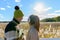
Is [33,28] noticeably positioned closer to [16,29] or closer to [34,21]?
[34,21]

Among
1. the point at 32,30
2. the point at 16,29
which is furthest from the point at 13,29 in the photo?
the point at 32,30

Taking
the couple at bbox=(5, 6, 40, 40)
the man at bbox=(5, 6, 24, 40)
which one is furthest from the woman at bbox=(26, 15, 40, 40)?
the man at bbox=(5, 6, 24, 40)

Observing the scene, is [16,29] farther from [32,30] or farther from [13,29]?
[32,30]

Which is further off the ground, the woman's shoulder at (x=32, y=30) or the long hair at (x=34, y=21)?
the long hair at (x=34, y=21)

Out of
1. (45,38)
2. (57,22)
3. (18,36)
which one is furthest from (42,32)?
(18,36)

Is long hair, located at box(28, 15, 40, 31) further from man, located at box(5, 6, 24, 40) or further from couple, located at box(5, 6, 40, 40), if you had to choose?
man, located at box(5, 6, 24, 40)

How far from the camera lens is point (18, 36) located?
2.01 metres

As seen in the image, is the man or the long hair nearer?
the long hair

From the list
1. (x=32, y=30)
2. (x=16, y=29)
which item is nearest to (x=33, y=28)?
(x=32, y=30)

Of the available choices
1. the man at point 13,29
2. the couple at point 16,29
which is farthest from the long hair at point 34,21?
the man at point 13,29

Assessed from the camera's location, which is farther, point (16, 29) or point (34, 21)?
point (16, 29)

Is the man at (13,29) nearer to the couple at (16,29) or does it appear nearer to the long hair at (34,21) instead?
the couple at (16,29)

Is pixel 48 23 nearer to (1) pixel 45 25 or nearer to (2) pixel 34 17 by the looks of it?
(1) pixel 45 25

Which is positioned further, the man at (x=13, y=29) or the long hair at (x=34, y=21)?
the man at (x=13, y=29)
